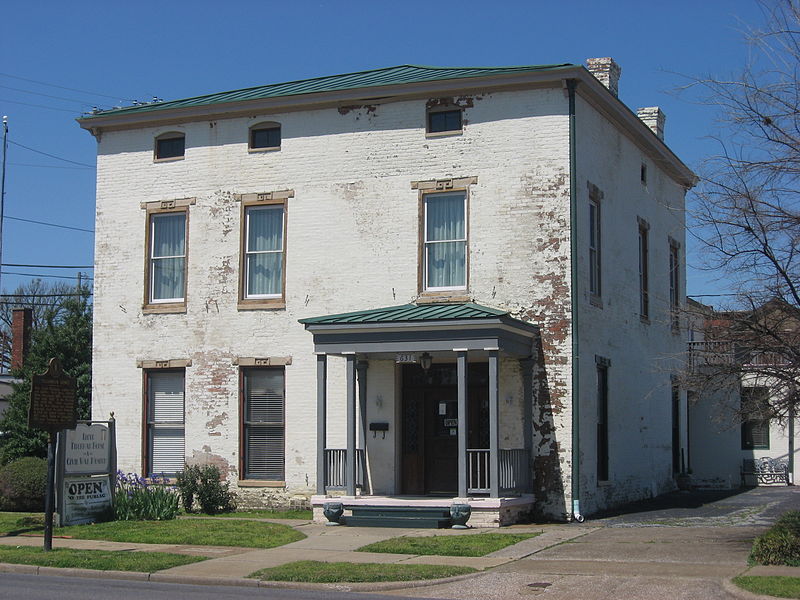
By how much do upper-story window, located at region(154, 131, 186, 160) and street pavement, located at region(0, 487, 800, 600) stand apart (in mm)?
9498

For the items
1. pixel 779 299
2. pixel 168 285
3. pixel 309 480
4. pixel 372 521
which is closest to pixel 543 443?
pixel 372 521

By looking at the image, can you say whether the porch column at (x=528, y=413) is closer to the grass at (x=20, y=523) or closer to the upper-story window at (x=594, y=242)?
the upper-story window at (x=594, y=242)

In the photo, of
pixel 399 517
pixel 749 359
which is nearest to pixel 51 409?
pixel 399 517

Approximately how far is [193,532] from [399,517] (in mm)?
3748

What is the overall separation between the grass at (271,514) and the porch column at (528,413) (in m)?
4.47

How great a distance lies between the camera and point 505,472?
20125mm

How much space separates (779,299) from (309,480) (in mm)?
11635

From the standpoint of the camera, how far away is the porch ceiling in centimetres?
1977

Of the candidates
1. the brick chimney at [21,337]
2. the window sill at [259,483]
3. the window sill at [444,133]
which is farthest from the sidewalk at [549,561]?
the brick chimney at [21,337]

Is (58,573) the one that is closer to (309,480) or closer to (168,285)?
(309,480)

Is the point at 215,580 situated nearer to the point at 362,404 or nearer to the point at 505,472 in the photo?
the point at 505,472

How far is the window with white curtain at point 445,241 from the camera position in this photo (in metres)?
22.1

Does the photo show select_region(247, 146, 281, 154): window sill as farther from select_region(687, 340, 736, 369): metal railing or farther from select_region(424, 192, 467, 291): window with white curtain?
select_region(687, 340, 736, 369): metal railing

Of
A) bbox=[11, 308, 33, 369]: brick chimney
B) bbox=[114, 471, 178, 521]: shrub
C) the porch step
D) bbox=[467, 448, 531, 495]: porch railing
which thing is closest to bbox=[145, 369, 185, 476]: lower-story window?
bbox=[114, 471, 178, 521]: shrub
